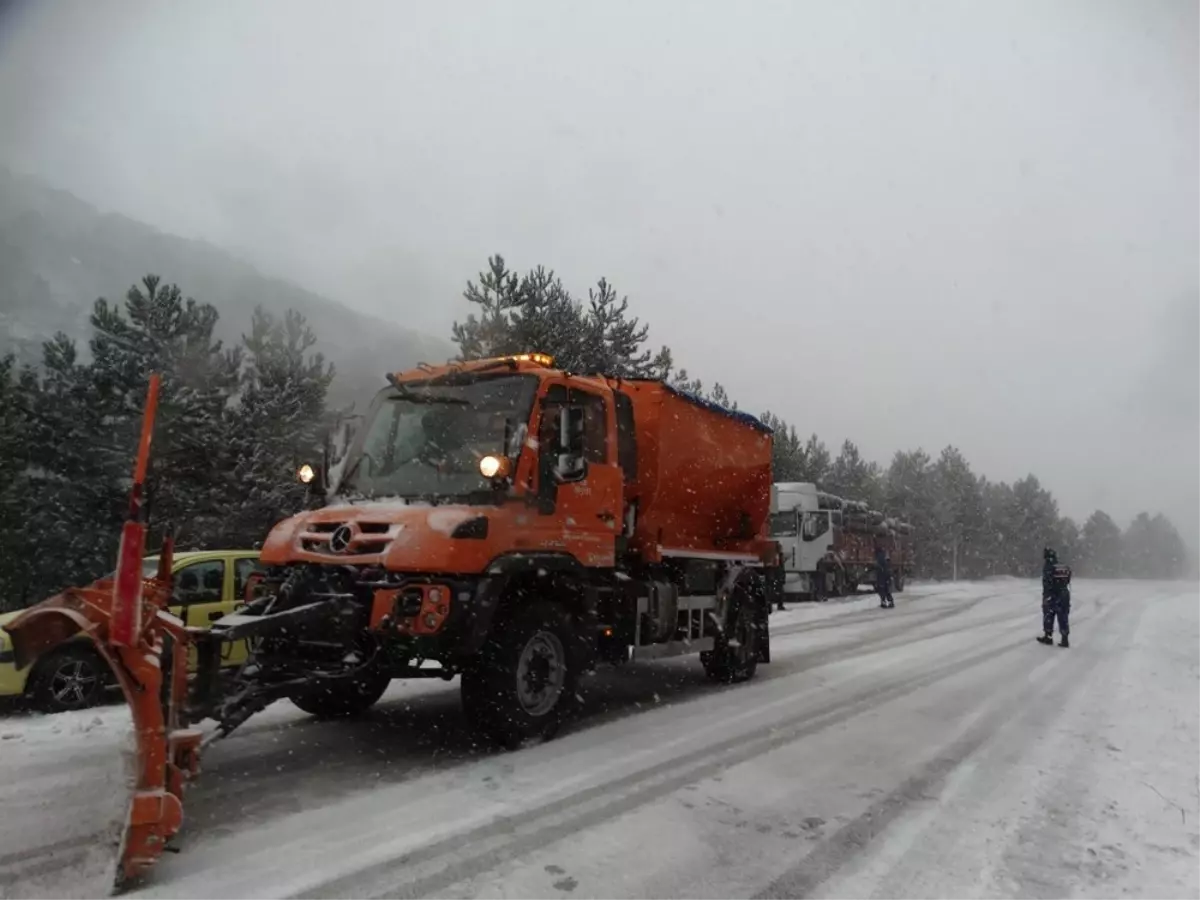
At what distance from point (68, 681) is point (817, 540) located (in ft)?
77.6

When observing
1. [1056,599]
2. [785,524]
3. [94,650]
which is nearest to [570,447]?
[94,650]

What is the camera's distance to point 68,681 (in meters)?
7.61

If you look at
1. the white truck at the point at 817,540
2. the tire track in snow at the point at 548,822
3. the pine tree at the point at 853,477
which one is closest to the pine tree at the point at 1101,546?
the pine tree at the point at 853,477

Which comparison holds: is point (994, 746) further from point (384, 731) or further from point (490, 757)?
point (384, 731)

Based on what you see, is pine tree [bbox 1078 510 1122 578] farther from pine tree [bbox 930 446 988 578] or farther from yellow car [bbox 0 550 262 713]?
yellow car [bbox 0 550 262 713]

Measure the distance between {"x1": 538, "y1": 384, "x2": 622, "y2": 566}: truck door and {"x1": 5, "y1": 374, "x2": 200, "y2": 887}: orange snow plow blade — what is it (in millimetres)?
2936

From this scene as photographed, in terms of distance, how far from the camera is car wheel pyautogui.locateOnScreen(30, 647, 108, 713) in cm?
742

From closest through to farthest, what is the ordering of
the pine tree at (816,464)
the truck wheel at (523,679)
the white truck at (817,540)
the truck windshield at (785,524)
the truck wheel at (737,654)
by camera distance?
the truck wheel at (523,679)
the truck wheel at (737,654)
the white truck at (817,540)
the truck windshield at (785,524)
the pine tree at (816,464)

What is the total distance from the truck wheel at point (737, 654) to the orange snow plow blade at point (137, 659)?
6331mm

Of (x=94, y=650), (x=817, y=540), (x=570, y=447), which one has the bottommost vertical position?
(x=94, y=650)

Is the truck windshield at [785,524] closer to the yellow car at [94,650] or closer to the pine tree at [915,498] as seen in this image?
the yellow car at [94,650]

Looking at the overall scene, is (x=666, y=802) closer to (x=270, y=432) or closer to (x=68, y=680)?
(x=68, y=680)

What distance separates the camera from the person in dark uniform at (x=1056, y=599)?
556 inches

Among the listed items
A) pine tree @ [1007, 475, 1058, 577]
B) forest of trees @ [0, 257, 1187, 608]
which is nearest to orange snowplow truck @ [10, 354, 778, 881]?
forest of trees @ [0, 257, 1187, 608]
